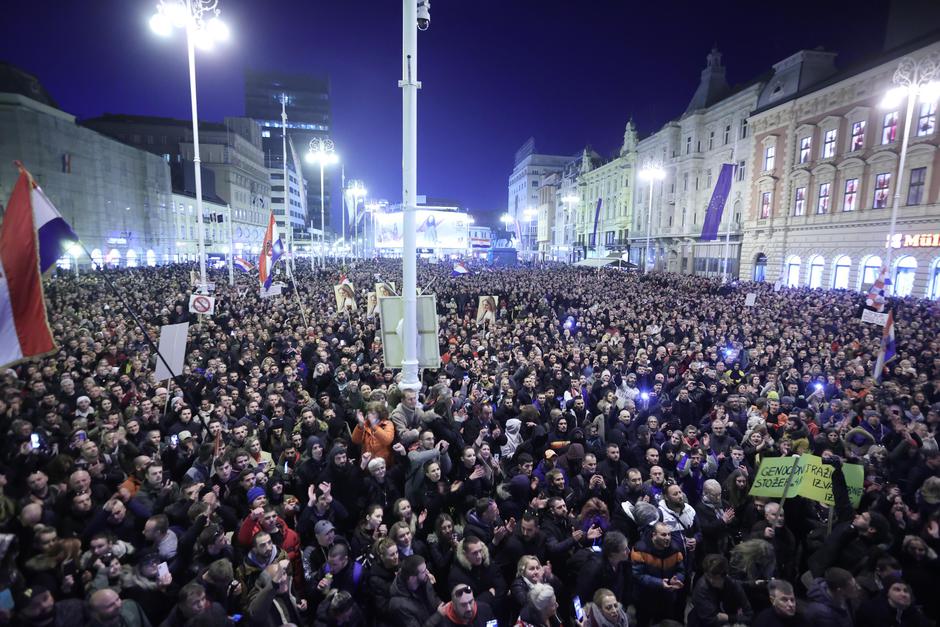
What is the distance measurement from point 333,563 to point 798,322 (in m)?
16.8

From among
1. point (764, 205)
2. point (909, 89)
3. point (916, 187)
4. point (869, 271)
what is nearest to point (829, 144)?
point (764, 205)

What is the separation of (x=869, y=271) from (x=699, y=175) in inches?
808

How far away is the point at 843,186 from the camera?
97.6ft

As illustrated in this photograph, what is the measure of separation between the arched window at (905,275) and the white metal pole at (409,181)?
28.7 meters

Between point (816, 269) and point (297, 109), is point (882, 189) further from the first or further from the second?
point (297, 109)

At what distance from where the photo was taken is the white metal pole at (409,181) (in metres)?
6.64

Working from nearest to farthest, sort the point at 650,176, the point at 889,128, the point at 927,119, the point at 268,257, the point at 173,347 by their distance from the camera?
the point at 173,347 → the point at 268,257 → the point at 927,119 → the point at 889,128 → the point at 650,176

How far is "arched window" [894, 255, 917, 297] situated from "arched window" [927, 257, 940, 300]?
0.90 m

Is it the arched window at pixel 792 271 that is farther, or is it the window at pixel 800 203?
the arched window at pixel 792 271

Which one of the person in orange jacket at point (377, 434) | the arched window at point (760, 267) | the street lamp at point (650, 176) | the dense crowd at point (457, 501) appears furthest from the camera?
the street lamp at point (650, 176)

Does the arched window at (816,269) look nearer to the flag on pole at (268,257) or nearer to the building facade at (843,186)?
the building facade at (843,186)

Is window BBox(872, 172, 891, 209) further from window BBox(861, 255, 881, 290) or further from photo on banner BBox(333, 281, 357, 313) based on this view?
photo on banner BBox(333, 281, 357, 313)

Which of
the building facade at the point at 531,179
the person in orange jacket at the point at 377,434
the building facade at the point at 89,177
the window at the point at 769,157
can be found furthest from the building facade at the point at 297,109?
the person in orange jacket at the point at 377,434

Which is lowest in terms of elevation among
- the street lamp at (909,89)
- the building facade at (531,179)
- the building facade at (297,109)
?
the street lamp at (909,89)
